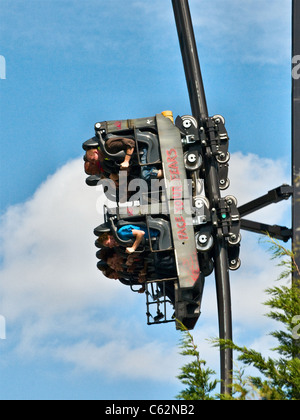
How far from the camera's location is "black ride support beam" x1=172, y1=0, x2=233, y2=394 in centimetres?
3031

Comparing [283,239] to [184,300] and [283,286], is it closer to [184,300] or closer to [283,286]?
[184,300]

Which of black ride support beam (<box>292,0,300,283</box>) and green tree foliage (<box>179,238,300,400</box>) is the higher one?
black ride support beam (<box>292,0,300,283</box>)

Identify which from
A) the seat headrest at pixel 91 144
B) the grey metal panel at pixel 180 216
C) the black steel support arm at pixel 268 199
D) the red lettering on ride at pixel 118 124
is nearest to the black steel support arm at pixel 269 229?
the black steel support arm at pixel 268 199

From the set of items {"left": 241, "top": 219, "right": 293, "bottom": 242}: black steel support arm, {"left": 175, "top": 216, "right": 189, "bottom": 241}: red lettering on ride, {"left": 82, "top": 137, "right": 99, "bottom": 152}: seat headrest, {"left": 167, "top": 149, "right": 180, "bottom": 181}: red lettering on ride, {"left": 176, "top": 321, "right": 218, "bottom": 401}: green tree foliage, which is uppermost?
{"left": 82, "top": 137, "right": 99, "bottom": 152}: seat headrest

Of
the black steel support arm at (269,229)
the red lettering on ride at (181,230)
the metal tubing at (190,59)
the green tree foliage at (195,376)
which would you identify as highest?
the metal tubing at (190,59)

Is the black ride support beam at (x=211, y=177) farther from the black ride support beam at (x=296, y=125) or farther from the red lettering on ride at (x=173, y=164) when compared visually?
the black ride support beam at (x=296, y=125)

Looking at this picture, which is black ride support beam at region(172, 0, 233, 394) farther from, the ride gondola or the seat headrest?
the seat headrest

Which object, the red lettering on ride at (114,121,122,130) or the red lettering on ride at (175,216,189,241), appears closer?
the red lettering on ride at (175,216,189,241)

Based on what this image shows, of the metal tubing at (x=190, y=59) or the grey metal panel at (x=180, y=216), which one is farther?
the metal tubing at (x=190, y=59)

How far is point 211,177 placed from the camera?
30.8 m

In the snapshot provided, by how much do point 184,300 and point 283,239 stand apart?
3.29 metres

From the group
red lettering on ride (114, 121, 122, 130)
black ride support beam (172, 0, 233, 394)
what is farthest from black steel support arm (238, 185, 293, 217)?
red lettering on ride (114, 121, 122, 130)

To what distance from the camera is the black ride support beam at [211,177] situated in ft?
99.5
